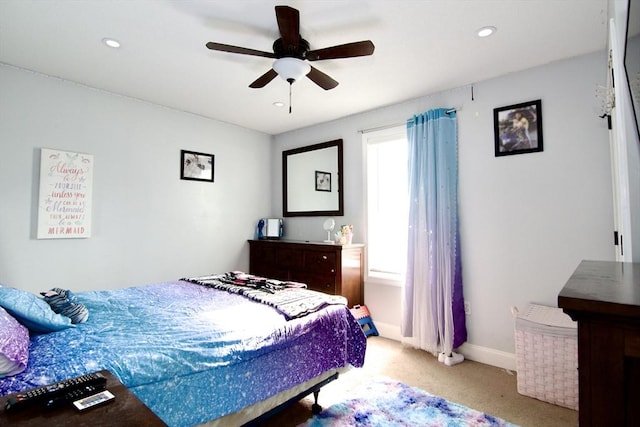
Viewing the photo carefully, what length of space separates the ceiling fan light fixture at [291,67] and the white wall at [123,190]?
206 centimetres

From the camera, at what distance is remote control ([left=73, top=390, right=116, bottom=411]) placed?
940mm

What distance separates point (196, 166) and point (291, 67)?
2217 millimetres

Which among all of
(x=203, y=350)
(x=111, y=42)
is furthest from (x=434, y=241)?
(x=111, y=42)

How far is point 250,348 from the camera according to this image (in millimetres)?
1689

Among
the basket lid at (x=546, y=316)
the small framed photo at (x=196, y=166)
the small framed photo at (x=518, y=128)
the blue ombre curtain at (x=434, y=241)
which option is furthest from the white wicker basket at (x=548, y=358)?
the small framed photo at (x=196, y=166)

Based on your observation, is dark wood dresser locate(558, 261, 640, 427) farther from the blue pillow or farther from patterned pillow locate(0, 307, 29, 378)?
the blue pillow

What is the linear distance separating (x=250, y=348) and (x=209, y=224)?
265 centimetres

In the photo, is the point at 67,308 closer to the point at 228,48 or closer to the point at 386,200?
the point at 228,48

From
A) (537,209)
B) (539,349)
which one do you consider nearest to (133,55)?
(537,209)

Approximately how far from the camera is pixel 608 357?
0.51m

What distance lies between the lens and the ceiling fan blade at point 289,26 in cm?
175

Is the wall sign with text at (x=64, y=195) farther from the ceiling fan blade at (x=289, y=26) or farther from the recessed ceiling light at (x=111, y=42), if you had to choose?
the ceiling fan blade at (x=289, y=26)

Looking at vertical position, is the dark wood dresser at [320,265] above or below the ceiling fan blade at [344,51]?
below

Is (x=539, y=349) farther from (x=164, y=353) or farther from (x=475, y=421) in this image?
(x=164, y=353)
